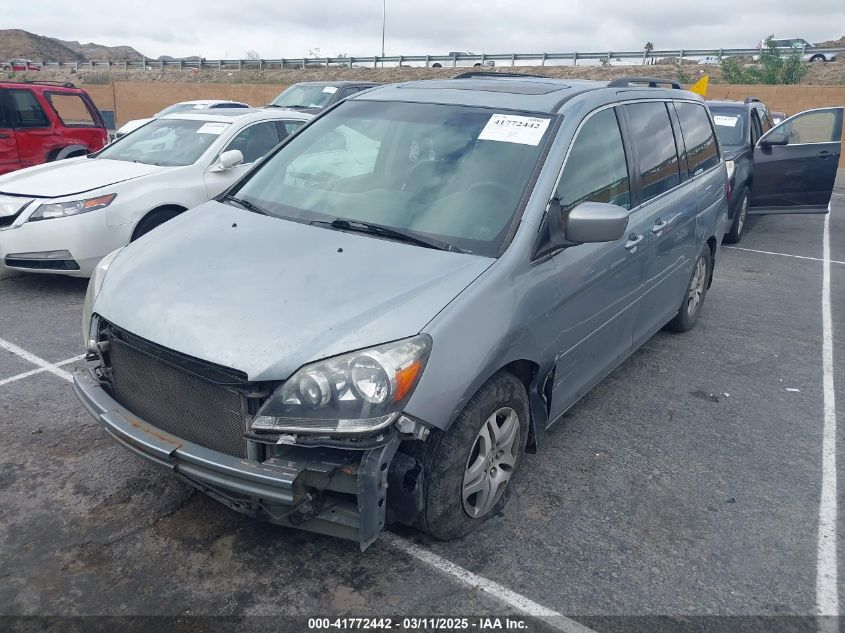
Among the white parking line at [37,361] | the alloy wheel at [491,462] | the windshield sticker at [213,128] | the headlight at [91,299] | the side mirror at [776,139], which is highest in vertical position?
the side mirror at [776,139]

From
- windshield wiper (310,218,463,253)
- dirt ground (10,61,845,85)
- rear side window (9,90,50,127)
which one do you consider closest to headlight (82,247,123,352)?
windshield wiper (310,218,463,253)

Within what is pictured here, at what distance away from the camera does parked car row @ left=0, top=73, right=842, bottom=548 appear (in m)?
2.53

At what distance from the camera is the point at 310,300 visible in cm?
277

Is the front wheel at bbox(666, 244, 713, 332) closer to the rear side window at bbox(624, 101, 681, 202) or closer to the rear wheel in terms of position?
the rear side window at bbox(624, 101, 681, 202)

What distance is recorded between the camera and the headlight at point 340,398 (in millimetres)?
2492

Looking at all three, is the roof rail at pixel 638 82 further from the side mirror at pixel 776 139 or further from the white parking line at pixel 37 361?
the side mirror at pixel 776 139

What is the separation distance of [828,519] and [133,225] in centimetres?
578

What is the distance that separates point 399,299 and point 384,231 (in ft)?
2.08

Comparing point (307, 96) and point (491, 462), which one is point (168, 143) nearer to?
point (307, 96)

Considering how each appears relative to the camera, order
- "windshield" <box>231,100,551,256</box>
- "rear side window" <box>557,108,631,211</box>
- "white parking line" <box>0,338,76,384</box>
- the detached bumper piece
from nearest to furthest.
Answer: the detached bumper piece → "windshield" <box>231,100,551,256</box> → "rear side window" <box>557,108,631,211</box> → "white parking line" <box>0,338,76,384</box>

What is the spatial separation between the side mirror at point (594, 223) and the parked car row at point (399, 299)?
1cm

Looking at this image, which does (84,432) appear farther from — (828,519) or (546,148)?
(828,519)

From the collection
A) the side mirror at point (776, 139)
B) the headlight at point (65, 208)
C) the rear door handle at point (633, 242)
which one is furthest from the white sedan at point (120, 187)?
the side mirror at point (776, 139)

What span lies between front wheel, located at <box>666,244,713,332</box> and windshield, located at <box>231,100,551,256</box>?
8.69 feet
